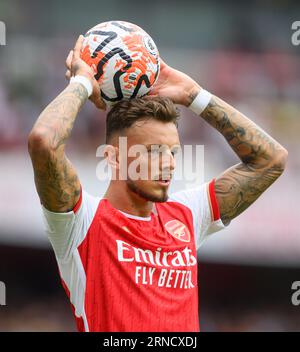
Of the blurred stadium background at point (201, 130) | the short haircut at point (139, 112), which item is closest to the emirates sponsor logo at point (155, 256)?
the short haircut at point (139, 112)

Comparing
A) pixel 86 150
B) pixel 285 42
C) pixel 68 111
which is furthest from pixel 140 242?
pixel 285 42

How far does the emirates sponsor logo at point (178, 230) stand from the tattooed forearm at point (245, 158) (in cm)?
32

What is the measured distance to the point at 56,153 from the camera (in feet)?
14.6

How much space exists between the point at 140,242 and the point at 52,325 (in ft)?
25.5

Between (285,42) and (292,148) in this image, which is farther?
(285,42)

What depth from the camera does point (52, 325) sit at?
12.3m

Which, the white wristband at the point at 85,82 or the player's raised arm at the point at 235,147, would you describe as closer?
the white wristband at the point at 85,82

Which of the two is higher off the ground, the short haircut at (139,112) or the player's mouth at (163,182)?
the short haircut at (139,112)

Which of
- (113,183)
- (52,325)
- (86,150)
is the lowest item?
(52,325)

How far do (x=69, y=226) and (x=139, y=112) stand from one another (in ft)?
2.77

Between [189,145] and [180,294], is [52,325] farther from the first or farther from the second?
[180,294]

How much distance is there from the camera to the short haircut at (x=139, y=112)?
4973mm

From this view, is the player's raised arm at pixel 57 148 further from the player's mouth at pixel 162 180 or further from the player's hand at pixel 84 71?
the player's mouth at pixel 162 180

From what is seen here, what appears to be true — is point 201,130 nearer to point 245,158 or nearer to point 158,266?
point 245,158
